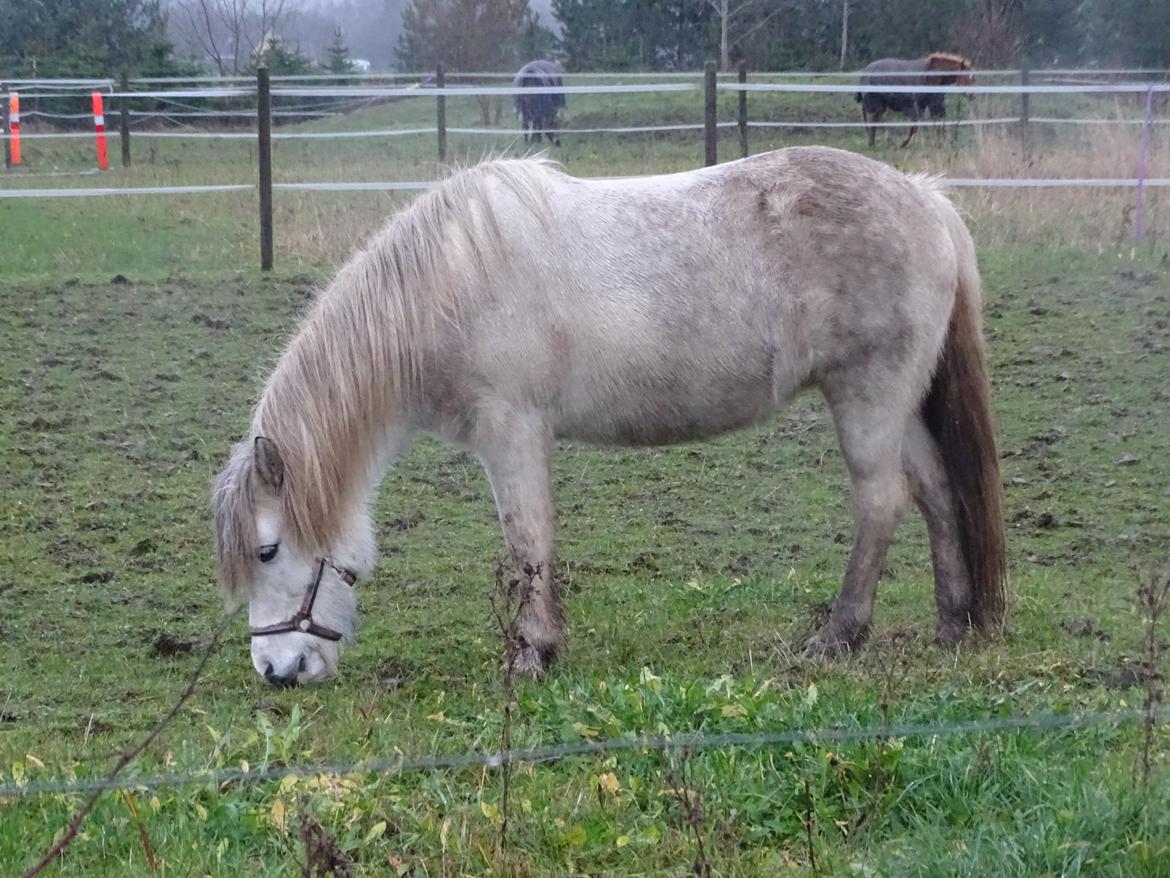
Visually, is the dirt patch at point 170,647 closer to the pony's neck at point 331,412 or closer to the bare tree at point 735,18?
the pony's neck at point 331,412

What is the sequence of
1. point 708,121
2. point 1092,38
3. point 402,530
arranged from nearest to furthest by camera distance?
point 402,530
point 1092,38
point 708,121

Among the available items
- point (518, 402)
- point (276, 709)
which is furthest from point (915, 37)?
point (276, 709)

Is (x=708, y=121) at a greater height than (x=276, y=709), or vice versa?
(x=708, y=121)

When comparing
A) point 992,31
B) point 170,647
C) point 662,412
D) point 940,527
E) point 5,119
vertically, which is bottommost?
point 170,647

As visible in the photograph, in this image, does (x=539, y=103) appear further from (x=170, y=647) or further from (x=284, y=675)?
(x=284, y=675)

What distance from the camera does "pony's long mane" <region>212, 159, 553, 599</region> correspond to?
4156 millimetres

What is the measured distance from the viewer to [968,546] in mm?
4441

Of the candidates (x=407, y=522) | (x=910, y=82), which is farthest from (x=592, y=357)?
(x=910, y=82)

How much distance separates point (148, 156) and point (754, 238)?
14.9 meters

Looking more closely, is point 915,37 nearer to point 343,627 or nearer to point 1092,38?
point 1092,38

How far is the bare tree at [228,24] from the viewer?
58.7 ft

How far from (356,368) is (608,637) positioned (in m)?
1.26

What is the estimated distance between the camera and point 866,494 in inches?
173

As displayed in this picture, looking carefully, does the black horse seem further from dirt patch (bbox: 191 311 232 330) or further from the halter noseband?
Result: the halter noseband
